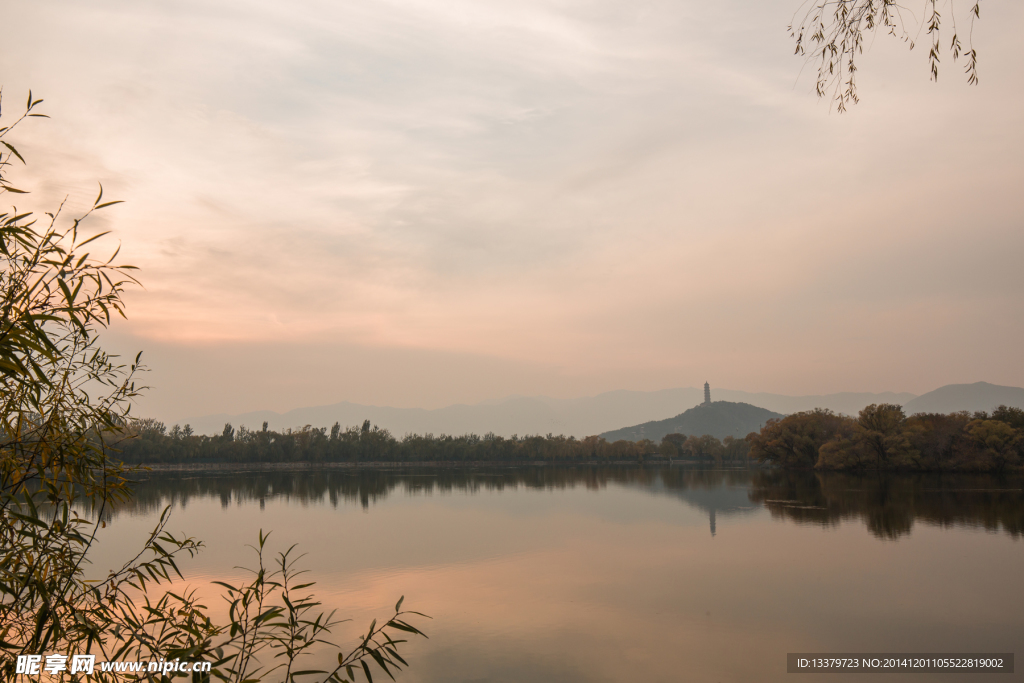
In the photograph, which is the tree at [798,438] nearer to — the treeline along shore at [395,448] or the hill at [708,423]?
the treeline along shore at [395,448]

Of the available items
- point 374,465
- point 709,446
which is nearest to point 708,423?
point 709,446

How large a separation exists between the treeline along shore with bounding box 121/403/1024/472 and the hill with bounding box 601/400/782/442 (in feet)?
287

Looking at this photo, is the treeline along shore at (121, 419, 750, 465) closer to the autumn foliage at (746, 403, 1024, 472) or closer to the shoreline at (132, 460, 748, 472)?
the shoreline at (132, 460, 748, 472)

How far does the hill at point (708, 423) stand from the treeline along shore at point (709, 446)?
87.4m

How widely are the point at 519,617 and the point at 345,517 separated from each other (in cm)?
1591

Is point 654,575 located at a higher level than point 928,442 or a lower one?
lower

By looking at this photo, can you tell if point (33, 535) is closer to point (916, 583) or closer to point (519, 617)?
point (519, 617)

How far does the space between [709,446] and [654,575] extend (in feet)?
247

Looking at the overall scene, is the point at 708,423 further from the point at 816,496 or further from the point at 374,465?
the point at 816,496

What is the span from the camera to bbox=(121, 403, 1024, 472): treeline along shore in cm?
4081

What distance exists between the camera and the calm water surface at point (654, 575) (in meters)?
9.19

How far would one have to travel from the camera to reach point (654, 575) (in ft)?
46.2

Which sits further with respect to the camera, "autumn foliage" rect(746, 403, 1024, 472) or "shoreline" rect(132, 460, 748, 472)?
"shoreline" rect(132, 460, 748, 472)

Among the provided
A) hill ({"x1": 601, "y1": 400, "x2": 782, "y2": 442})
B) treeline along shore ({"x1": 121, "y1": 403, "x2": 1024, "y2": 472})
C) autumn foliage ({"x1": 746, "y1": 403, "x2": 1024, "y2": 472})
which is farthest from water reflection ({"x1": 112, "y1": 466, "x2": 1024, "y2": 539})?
hill ({"x1": 601, "y1": 400, "x2": 782, "y2": 442})
